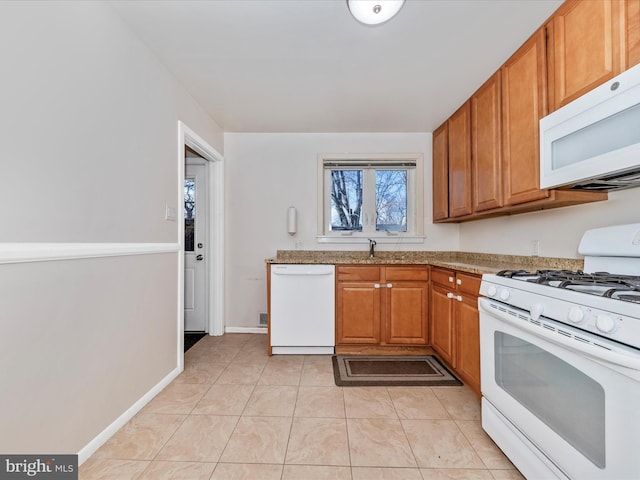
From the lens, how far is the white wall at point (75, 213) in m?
1.12

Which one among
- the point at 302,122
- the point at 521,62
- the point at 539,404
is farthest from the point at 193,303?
the point at 521,62

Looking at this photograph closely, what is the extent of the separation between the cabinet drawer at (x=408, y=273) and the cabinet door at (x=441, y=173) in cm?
67

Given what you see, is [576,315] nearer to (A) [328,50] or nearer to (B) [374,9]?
(B) [374,9]

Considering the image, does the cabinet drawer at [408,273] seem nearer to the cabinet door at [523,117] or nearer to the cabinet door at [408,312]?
the cabinet door at [408,312]

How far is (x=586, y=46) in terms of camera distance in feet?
4.56

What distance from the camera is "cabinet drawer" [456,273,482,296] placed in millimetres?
1949

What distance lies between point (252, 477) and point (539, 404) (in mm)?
1266

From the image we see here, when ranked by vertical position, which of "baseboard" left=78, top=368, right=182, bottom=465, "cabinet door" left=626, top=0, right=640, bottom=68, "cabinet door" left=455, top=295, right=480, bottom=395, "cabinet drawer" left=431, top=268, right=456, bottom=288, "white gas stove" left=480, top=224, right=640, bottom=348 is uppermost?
"cabinet door" left=626, top=0, right=640, bottom=68

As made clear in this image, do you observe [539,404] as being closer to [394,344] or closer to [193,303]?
[394,344]

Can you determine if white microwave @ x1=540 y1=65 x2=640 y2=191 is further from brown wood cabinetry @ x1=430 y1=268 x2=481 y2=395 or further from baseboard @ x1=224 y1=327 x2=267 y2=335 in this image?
baseboard @ x1=224 y1=327 x2=267 y2=335

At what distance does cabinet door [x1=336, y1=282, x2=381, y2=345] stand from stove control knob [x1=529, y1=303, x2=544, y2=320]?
1.62 m

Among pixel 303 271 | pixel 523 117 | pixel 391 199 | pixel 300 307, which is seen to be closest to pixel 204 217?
pixel 303 271

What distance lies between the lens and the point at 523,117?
180 cm

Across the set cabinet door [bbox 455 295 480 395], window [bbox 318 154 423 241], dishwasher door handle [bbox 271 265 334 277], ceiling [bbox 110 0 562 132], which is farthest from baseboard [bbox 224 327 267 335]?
ceiling [bbox 110 0 562 132]
